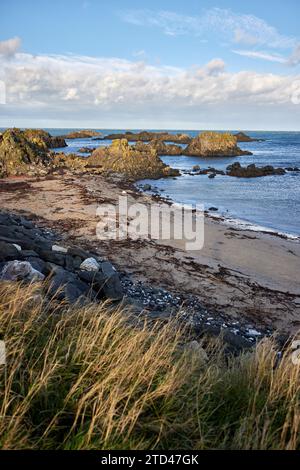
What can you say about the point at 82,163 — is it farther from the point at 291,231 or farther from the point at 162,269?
the point at 162,269

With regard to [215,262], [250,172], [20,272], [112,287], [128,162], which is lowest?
[215,262]

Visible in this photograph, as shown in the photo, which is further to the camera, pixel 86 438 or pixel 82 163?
pixel 82 163

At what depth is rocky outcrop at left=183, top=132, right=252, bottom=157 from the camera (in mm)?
55875

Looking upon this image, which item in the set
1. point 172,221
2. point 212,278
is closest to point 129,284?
point 212,278

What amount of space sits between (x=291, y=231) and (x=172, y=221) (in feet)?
15.6

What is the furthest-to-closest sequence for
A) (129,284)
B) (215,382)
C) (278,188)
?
(278,188)
(129,284)
(215,382)

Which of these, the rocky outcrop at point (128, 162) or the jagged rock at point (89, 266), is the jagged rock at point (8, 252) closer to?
the jagged rock at point (89, 266)

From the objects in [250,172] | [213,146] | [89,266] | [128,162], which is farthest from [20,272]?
[213,146]

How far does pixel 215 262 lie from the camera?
399 inches

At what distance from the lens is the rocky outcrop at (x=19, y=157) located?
2642 cm

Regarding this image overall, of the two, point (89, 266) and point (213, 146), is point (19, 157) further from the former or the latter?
point (213, 146)

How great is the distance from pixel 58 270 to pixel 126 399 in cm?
345

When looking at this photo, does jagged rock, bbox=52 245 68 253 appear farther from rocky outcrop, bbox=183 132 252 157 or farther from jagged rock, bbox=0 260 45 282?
rocky outcrop, bbox=183 132 252 157

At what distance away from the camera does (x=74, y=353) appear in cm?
292
